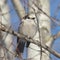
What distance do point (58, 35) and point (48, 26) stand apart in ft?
1.38

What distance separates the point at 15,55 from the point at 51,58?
31 cm

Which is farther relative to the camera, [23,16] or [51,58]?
[23,16]

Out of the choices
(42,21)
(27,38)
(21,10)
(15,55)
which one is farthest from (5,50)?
(21,10)

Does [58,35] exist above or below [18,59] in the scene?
above

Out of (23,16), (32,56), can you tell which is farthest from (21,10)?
(32,56)

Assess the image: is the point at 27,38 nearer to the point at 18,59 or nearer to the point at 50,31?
the point at 18,59

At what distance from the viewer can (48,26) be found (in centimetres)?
327

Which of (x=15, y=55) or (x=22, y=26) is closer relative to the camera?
(x=15, y=55)

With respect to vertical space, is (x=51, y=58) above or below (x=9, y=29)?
below

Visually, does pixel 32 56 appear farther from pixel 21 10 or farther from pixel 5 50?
pixel 21 10

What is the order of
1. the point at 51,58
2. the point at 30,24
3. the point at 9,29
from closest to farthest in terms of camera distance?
the point at 9,29 < the point at 51,58 < the point at 30,24

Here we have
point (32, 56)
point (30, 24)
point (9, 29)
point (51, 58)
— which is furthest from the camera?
point (30, 24)

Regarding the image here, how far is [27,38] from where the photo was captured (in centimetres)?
253

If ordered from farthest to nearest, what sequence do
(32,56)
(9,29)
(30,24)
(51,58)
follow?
(30,24), (32,56), (51,58), (9,29)
